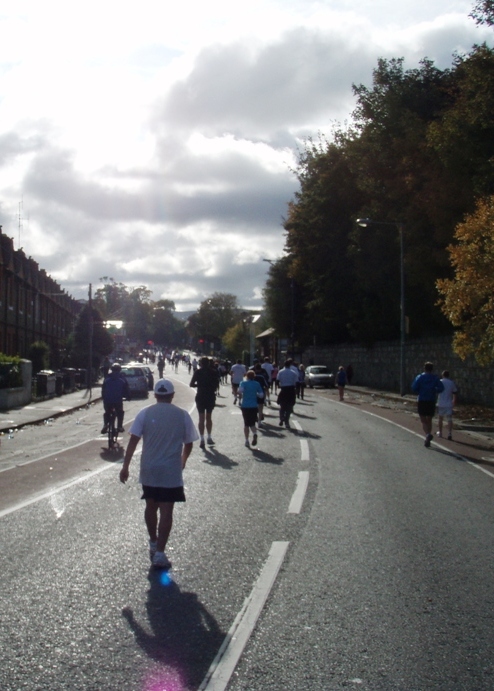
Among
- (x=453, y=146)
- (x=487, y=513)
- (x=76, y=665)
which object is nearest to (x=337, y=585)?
(x=76, y=665)

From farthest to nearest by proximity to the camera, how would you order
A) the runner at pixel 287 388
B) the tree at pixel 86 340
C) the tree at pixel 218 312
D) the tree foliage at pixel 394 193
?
the tree at pixel 218 312, the tree at pixel 86 340, the tree foliage at pixel 394 193, the runner at pixel 287 388

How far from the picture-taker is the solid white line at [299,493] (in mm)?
9875

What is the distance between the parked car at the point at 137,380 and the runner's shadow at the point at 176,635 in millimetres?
34548

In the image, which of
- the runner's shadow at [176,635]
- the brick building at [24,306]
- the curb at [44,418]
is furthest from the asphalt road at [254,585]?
the brick building at [24,306]

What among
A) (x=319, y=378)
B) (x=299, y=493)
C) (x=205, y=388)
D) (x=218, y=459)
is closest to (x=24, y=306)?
(x=319, y=378)

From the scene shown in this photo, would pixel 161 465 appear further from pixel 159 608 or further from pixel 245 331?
pixel 245 331

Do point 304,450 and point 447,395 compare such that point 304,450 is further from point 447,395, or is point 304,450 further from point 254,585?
point 254,585

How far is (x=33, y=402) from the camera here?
3391 centimetres

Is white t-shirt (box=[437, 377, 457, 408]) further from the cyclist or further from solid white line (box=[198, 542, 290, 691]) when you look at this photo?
solid white line (box=[198, 542, 290, 691])

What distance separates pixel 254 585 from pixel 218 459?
865 centimetres

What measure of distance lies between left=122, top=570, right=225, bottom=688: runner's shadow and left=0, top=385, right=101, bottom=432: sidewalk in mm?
17114

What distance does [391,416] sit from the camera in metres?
27.8

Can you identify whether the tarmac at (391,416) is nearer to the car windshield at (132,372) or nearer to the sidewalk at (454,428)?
the sidewalk at (454,428)

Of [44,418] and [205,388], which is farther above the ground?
[205,388]
